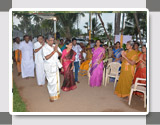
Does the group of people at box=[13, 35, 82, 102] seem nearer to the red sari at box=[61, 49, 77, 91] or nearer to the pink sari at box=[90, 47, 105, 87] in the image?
the red sari at box=[61, 49, 77, 91]

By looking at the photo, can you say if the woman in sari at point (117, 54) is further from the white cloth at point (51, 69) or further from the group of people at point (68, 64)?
the white cloth at point (51, 69)

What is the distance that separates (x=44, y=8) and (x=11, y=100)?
2009mm

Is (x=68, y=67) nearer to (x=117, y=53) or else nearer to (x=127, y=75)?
(x=127, y=75)

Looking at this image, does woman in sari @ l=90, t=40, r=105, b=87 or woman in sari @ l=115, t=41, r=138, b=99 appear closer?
woman in sari @ l=115, t=41, r=138, b=99

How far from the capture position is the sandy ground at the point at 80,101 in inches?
151

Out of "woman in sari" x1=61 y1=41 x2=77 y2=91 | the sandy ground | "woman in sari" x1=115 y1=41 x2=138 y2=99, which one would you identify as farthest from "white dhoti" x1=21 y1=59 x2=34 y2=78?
"woman in sari" x1=115 y1=41 x2=138 y2=99

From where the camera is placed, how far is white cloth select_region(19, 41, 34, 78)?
19.6 ft

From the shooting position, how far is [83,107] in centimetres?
388

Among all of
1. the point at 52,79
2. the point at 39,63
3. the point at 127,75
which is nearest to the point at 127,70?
the point at 127,75

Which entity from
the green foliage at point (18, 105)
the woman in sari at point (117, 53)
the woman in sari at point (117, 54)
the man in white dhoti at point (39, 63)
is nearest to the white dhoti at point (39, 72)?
the man in white dhoti at point (39, 63)

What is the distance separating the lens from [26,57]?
6.08m

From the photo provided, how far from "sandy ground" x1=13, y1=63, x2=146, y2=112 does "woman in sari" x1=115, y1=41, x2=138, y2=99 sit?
0.87 ft

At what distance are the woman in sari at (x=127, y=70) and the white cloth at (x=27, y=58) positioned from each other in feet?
11.7

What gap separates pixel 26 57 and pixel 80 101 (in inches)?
120
